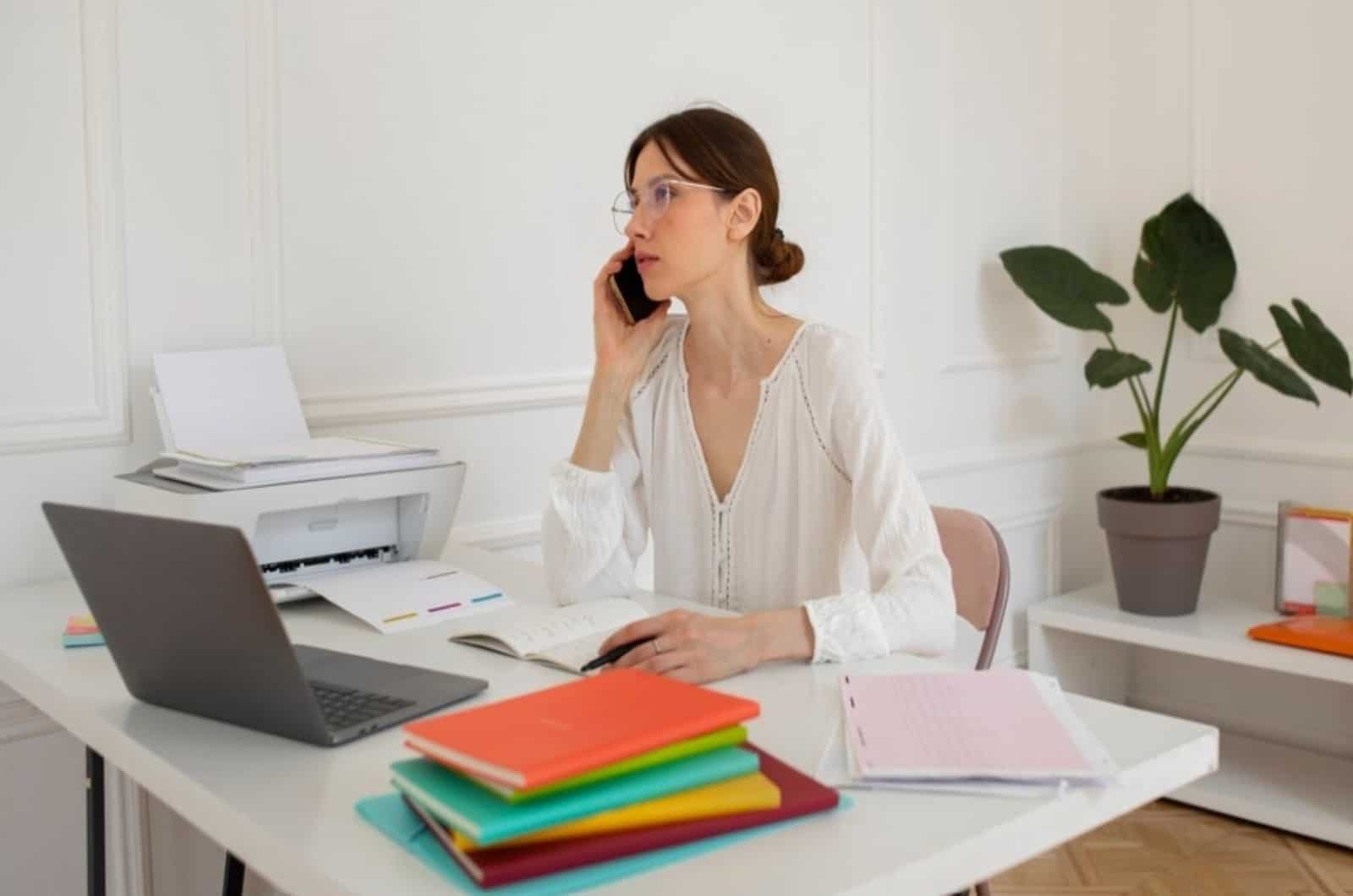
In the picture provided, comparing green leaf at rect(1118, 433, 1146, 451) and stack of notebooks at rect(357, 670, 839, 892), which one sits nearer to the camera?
stack of notebooks at rect(357, 670, 839, 892)

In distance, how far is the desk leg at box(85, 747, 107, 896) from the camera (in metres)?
1.93

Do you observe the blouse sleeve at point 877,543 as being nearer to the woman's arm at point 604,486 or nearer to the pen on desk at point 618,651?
the pen on desk at point 618,651

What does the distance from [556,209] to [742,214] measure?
2.55 feet

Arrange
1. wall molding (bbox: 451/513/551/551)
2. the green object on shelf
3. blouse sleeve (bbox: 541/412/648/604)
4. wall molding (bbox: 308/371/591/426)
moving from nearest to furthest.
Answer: blouse sleeve (bbox: 541/412/648/604)
wall molding (bbox: 308/371/591/426)
wall molding (bbox: 451/513/551/551)
the green object on shelf

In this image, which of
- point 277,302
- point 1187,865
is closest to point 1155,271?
point 1187,865

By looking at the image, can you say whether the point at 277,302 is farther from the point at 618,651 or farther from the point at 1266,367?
the point at 1266,367

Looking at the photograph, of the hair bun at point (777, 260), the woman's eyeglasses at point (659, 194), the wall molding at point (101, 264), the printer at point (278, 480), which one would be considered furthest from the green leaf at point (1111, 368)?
the wall molding at point (101, 264)

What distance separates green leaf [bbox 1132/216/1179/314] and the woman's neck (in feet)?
5.85

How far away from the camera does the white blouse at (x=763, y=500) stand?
1.99 metres

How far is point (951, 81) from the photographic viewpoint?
3.66 m

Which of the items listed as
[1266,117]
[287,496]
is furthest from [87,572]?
[1266,117]

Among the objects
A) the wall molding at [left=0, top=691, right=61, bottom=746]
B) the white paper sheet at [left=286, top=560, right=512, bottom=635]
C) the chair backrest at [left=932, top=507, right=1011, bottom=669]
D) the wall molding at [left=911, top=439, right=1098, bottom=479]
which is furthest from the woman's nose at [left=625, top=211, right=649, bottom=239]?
the wall molding at [left=911, top=439, right=1098, bottom=479]

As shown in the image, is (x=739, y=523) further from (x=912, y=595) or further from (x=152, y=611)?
(x=152, y=611)

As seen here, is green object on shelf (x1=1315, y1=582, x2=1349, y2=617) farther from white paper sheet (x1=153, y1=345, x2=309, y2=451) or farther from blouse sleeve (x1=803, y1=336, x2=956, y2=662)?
white paper sheet (x1=153, y1=345, x2=309, y2=451)
